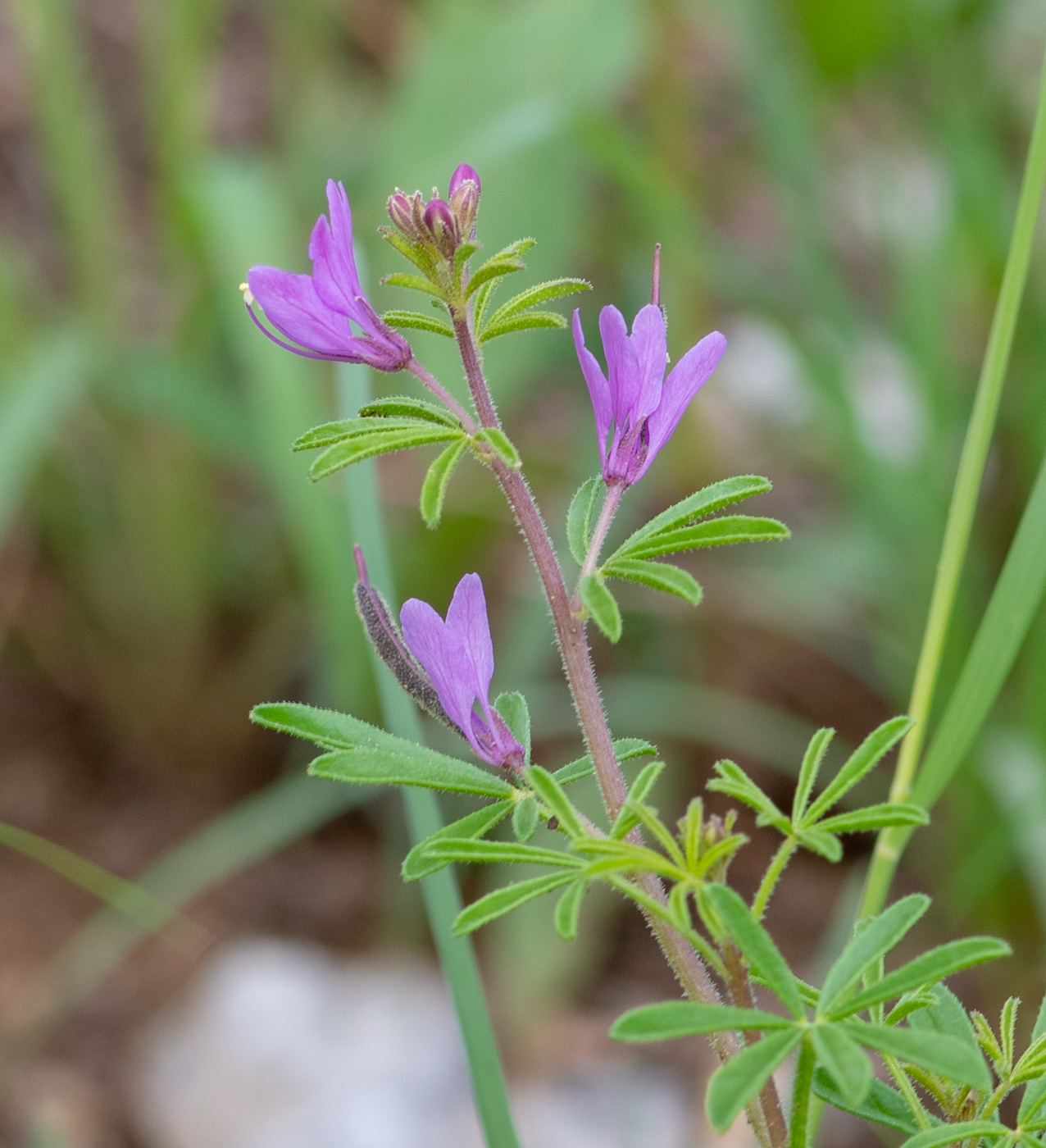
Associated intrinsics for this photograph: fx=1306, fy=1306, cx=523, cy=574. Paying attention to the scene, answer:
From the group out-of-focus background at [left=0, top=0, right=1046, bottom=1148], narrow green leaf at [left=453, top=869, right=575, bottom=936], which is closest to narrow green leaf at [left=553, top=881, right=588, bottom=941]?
narrow green leaf at [left=453, top=869, right=575, bottom=936]

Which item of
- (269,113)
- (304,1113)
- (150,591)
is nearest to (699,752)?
(304,1113)

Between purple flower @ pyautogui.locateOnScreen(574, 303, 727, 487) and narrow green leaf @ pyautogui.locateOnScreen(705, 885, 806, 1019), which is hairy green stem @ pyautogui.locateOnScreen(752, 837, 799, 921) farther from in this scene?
purple flower @ pyautogui.locateOnScreen(574, 303, 727, 487)

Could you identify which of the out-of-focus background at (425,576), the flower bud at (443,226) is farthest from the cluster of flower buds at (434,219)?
the out-of-focus background at (425,576)

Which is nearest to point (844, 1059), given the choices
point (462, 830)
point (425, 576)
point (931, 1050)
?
point (931, 1050)

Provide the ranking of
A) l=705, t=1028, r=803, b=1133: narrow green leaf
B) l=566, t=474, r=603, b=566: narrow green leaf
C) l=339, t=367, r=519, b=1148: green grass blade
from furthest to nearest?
l=339, t=367, r=519, b=1148: green grass blade → l=566, t=474, r=603, b=566: narrow green leaf → l=705, t=1028, r=803, b=1133: narrow green leaf

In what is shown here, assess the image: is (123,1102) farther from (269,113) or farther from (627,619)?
(269,113)

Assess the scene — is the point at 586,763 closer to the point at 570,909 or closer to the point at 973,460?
the point at 570,909
